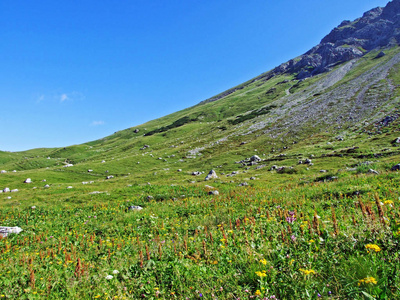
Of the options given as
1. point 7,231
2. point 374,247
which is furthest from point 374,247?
point 7,231

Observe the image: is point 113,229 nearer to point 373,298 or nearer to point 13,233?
point 13,233

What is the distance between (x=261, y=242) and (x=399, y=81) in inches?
5013

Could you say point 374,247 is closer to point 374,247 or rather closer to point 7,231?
point 374,247

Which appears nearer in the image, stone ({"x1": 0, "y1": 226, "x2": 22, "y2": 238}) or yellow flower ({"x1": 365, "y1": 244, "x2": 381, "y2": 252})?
yellow flower ({"x1": 365, "y1": 244, "x2": 381, "y2": 252})

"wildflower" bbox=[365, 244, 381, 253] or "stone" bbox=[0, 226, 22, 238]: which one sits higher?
"stone" bbox=[0, 226, 22, 238]

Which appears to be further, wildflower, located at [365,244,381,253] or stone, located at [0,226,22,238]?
stone, located at [0,226,22,238]

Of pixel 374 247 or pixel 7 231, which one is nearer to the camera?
pixel 374 247

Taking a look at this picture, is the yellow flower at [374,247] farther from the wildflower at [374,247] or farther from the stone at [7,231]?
the stone at [7,231]

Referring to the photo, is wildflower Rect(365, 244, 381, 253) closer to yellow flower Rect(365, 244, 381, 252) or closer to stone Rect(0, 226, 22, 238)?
yellow flower Rect(365, 244, 381, 252)

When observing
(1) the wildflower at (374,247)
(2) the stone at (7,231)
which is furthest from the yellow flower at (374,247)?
(2) the stone at (7,231)

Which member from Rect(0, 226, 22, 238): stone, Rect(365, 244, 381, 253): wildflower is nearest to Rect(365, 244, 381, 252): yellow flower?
Rect(365, 244, 381, 253): wildflower

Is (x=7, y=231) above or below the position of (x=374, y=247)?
above

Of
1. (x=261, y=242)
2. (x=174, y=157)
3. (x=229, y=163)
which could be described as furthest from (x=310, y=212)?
(x=174, y=157)

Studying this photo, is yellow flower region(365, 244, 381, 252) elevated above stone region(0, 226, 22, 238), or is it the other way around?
stone region(0, 226, 22, 238)
